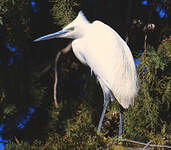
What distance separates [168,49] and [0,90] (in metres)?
0.82

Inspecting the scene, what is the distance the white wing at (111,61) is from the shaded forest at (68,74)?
6 centimetres

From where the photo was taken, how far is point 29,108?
2.23 metres

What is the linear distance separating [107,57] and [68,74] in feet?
1.60

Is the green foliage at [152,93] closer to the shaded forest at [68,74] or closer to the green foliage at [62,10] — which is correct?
the shaded forest at [68,74]

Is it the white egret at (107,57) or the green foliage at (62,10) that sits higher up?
the green foliage at (62,10)

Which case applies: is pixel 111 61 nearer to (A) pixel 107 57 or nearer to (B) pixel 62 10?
(A) pixel 107 57

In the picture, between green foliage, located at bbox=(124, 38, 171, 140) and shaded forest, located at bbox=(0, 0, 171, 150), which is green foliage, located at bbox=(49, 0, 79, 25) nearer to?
shaded forest, located at bbox=(0, 0, 171, 150)

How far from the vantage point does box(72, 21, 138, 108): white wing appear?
187 cm

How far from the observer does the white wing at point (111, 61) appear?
187cm

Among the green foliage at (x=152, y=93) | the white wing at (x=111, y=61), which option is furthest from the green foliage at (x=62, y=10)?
the green foliage at (x=152, y=93)

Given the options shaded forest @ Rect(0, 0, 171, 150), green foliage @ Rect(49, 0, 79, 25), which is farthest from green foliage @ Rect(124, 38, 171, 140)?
green foliage @ Rect(49, 0, 79, 25)

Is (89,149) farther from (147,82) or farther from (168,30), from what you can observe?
(168,30)

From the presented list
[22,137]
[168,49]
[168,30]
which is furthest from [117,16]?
[22,137]

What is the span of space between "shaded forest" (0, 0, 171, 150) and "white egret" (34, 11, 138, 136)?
51 mm
